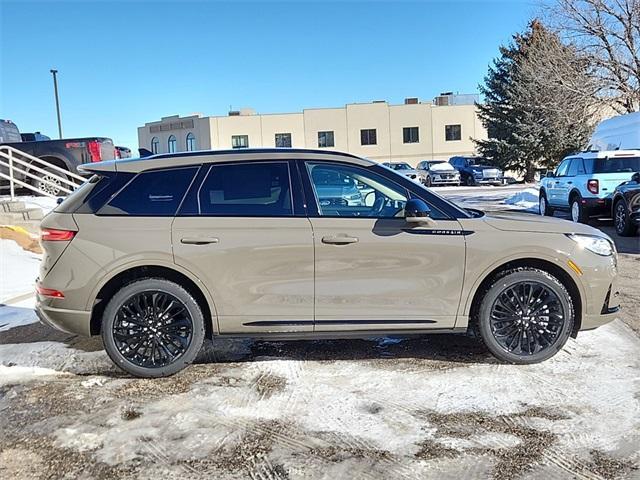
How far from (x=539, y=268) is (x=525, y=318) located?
411mm

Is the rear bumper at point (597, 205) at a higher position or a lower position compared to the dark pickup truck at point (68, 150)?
lower

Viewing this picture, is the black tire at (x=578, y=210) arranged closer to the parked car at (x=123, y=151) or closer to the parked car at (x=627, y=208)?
the parked car at (x=627, y=208)

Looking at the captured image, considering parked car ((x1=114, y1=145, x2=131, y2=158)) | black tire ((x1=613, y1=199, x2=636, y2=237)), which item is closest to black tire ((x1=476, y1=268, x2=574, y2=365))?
black tire ((x1=613, y1=199, x2=636, y2=237))

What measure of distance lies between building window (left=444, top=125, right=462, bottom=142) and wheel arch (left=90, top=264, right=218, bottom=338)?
50.8m

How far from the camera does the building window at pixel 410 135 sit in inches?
2082

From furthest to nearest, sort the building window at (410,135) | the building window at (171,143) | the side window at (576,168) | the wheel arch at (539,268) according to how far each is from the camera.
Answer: the building window at (171,143), the building window at (410,135), the side window at (576,168), the wheel arch at (539,268)

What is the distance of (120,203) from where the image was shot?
15.0 ft

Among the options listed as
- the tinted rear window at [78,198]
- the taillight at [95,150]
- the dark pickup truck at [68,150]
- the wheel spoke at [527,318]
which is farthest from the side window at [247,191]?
the taillight at [95,150]

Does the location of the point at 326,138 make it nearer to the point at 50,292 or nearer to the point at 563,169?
the point at 563,169

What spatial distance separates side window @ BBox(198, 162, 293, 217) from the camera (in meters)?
4.58

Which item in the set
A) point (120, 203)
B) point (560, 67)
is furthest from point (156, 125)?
point (120, 203)

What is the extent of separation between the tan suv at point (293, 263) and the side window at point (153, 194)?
0.01 metres

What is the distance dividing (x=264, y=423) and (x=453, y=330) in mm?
1709

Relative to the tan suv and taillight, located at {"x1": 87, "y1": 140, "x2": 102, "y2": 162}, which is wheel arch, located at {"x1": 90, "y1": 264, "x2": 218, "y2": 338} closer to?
the tan suv
